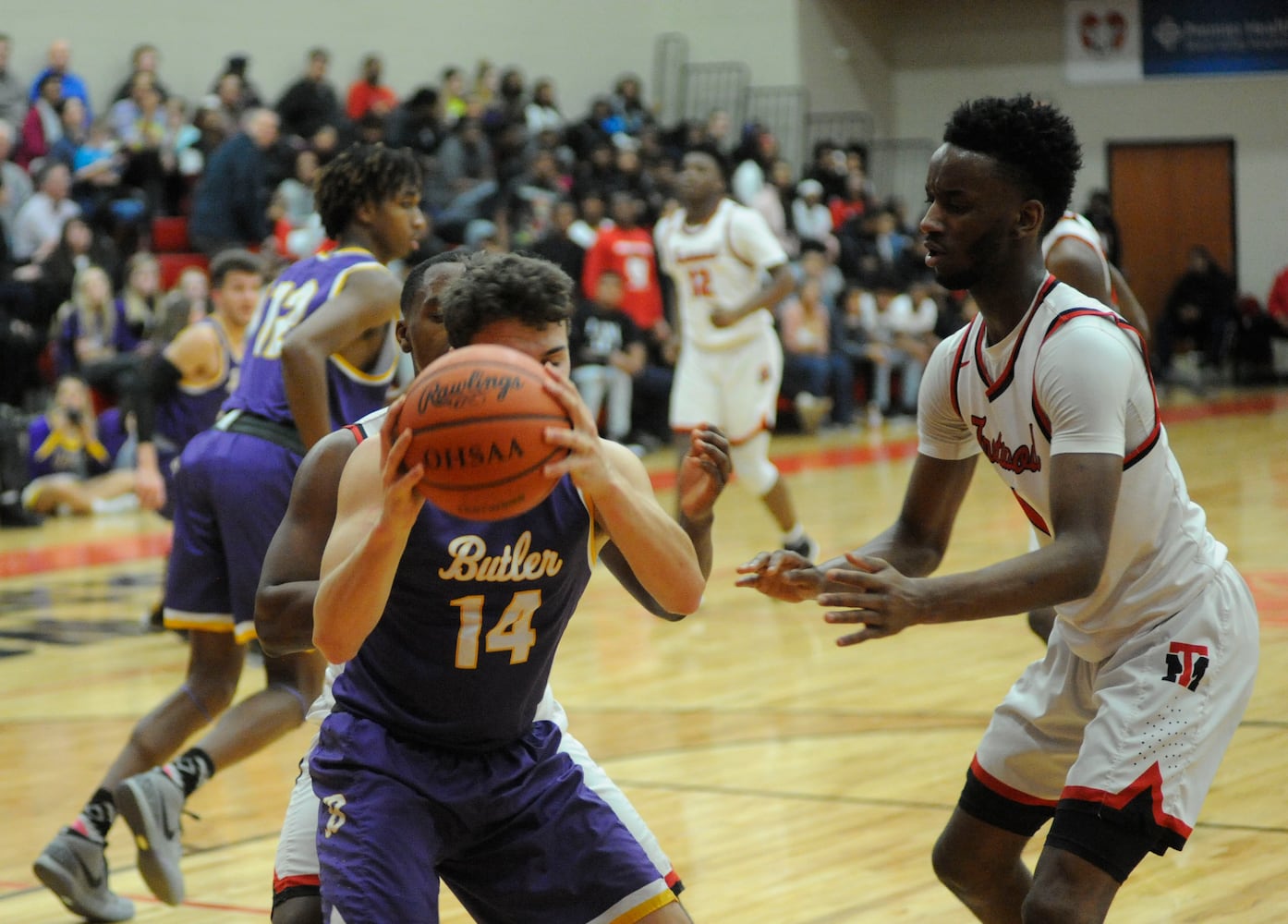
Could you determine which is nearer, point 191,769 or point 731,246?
point 191,769

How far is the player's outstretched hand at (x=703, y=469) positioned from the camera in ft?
9.40

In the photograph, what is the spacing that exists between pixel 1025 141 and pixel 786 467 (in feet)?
38.2

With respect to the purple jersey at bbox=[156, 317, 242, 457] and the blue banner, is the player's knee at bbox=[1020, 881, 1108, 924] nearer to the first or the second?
the purple jersey at bbox=[156, 317, 242, 457]

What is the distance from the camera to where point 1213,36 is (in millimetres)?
24109

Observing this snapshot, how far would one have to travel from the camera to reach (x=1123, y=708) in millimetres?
3037

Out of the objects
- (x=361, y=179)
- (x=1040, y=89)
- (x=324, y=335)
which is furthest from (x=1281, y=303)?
(x=324, y=335)

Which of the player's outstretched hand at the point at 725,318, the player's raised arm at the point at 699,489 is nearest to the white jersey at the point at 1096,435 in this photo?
the player's raised arm at the point at 699,489

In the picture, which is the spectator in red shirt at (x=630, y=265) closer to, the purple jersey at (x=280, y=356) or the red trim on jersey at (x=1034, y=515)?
the purple jersey at (x=280, y=356)

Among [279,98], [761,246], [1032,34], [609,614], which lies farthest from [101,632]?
[1032,34]

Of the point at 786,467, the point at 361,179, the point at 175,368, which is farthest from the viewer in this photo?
the point at 786,467

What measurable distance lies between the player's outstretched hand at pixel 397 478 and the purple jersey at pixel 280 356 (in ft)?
7.21

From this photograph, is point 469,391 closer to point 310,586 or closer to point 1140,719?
point 310,586

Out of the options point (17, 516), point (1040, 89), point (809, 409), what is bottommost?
point (809, 409)

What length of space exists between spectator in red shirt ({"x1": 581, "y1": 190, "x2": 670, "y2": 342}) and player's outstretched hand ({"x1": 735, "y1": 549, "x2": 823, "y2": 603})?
12.8 m
